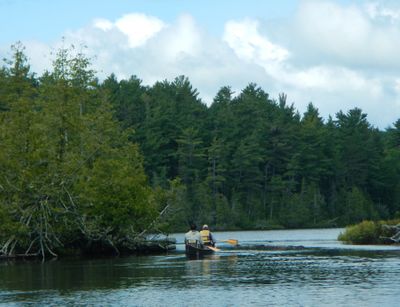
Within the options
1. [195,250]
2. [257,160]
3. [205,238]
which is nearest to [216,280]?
[195,250]

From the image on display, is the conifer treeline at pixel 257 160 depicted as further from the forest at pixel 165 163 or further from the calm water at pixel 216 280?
the calm water at pixel 216 280

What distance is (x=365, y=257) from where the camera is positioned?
48.2m

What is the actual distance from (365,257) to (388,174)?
85.3 m

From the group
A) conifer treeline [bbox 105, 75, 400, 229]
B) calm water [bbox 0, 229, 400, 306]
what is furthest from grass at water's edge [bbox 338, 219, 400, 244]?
conifer treeline [bbox 105, 75, 400, 229]

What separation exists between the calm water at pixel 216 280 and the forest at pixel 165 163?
4246 millimetres

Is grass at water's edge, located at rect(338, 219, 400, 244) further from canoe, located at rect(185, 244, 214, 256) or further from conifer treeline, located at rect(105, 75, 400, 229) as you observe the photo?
conifer treeline, located at rect(105, 75, 400, 229)

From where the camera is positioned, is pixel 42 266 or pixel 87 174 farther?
pixel 87 174

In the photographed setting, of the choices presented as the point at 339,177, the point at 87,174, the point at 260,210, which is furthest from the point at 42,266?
the point at 339,177

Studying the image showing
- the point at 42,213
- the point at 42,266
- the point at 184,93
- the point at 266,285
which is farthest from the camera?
the point at 184,93

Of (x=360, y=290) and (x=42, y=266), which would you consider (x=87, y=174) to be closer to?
(x=42, y=266)

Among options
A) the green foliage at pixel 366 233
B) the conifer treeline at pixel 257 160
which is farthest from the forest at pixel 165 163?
the green foliage at pixel 366 233

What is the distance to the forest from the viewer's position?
Answer: 54312 mm

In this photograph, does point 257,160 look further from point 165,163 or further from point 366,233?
point 366,233

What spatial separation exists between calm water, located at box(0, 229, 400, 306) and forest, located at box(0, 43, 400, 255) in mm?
4246
